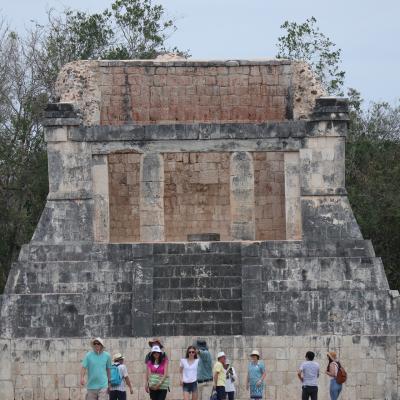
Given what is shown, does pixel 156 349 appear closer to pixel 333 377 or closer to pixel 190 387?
pixel 190 387

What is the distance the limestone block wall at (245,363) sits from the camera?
28297 mm

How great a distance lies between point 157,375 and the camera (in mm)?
24016

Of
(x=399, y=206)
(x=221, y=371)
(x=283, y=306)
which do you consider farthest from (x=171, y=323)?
(x=399, y=206)

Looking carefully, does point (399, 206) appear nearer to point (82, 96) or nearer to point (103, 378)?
point (82, 96)

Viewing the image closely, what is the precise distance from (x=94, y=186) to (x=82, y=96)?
1.95 meters

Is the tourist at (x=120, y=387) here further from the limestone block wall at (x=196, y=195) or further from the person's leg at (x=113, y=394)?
the limestone block wall at (x=196, y=195)

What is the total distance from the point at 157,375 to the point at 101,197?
25.1 ft

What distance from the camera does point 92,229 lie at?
100 feet

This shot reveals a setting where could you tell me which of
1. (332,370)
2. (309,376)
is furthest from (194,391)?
(332,370)

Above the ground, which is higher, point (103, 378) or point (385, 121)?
point (385, 121)

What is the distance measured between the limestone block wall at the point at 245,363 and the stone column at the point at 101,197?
3.24 m

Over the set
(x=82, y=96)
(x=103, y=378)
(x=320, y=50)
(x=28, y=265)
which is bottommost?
(x=103, y=378)

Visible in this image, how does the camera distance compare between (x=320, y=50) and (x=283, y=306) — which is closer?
(x=283, y=306)

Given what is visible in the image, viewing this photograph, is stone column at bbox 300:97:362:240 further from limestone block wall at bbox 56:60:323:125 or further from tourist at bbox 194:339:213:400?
tourist at bbox 194:339:213:400
